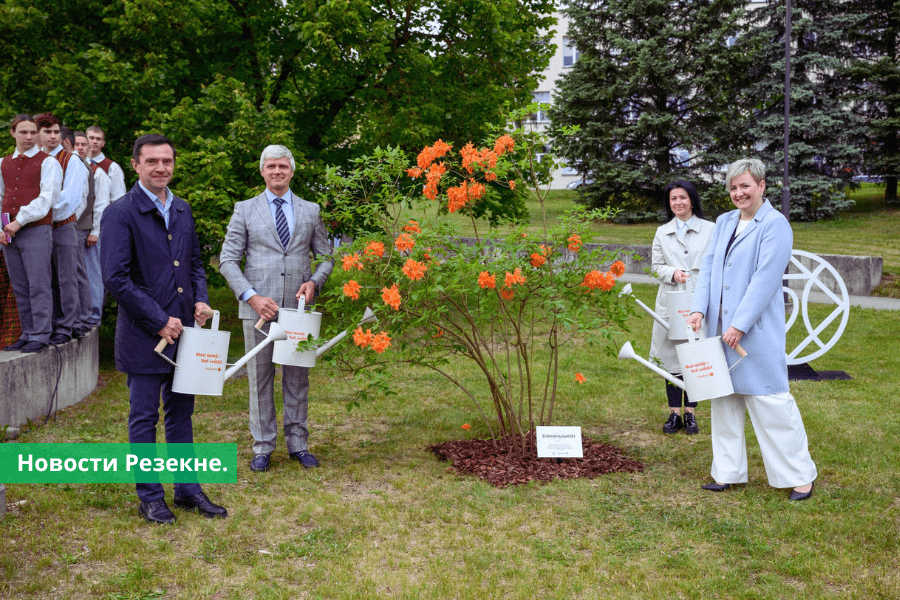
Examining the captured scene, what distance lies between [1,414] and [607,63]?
23193 mm

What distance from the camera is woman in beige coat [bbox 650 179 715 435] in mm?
6176

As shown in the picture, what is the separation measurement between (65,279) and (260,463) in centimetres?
316

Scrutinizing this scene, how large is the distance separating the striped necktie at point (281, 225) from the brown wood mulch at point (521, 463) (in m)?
1.88

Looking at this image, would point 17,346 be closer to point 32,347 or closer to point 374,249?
point 32,347

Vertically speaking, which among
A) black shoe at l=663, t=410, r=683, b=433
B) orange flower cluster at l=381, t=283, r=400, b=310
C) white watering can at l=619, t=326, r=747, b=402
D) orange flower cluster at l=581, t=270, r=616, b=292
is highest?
orange flower cluster at l=581, t=270, r=616, b=292

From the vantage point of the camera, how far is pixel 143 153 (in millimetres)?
4176

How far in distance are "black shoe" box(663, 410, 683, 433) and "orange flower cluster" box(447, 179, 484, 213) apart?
2.60 m

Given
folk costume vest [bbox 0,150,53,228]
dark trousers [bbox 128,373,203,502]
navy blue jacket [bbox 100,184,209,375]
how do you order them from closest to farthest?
1. navy blue jacket [bbox 100,184,209,375]
2. dark trousers [bbox 128,373,203,502]
3. folk costume vest [bbox 0,150,53,228]

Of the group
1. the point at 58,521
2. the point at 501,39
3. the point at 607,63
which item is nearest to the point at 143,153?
the point at 58,521

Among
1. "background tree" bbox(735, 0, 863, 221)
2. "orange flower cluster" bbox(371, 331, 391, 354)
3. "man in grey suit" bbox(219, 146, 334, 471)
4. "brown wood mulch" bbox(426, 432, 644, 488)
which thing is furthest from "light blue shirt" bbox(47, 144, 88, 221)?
"background tree" bbox(735, 0, 863, 221)

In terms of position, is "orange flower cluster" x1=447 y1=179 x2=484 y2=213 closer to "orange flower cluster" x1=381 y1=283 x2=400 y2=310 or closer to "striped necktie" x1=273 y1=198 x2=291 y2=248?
"orange flower cluster" x1=381 y1=283 x2=400 y2=310

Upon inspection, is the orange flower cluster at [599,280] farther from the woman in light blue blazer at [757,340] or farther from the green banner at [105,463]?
the green banner at [105,463]

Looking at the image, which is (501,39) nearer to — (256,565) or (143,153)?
(143,153)

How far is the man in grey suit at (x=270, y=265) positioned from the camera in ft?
17.1
